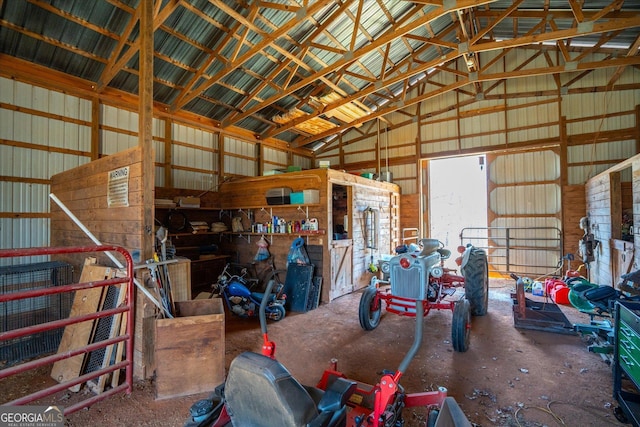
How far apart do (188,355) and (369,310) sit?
2.50m

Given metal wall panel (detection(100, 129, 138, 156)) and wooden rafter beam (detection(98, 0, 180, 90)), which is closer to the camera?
wooden rafter beam (detection(98, 0, 180, 90))

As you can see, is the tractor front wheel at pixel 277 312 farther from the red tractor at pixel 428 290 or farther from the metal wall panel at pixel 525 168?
the metal wall panel at pixel 525 168

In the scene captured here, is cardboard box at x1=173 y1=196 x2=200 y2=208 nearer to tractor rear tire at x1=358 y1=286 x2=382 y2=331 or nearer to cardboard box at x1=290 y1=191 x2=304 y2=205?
cardboard box at x1=290 y1=191 x2=304 y2=205

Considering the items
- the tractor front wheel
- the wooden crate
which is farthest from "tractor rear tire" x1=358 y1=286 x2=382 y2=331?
the wooden crate

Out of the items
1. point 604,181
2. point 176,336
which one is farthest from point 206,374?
point 604,181

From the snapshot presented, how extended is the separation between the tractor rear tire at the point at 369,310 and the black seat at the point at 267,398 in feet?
9.30

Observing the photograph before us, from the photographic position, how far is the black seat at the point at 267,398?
1.19 meters

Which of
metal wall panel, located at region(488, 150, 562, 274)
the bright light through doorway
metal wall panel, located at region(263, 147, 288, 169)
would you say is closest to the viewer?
metal wall panel, located at region(488, 150, 562, 274)

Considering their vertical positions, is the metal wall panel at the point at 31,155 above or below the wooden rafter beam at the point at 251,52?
below

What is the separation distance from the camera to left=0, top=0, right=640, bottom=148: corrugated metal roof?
15.1ft

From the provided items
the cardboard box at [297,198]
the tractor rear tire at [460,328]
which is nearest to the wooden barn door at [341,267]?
the cardboard box at [297,198]

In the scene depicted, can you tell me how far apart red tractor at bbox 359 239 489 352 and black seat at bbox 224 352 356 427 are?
7.99 ft

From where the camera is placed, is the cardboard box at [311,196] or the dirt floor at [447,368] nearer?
the dirt floor at [447,368]

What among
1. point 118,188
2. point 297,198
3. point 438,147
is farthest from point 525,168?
point 118,188
